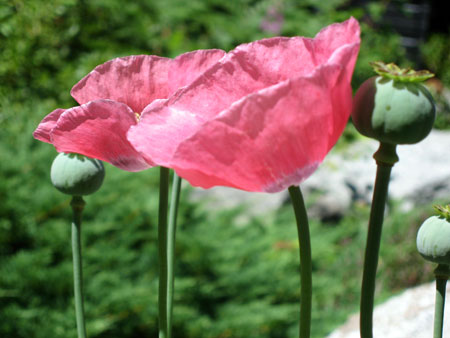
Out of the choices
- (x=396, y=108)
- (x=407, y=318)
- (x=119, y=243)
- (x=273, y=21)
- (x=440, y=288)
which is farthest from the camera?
(x=273, y=21)

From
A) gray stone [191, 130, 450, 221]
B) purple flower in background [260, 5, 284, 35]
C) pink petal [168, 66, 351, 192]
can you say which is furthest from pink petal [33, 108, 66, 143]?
purple flower in background [260, 5, 284, 35]

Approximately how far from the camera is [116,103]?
1.17 ft

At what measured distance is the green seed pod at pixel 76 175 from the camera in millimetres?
449

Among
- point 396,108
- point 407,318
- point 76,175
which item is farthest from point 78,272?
point 407,318

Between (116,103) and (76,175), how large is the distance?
113mm

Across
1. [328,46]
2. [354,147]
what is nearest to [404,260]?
[354,147]

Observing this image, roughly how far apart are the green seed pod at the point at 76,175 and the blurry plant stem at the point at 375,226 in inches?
9.0

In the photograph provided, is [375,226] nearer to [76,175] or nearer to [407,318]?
[76,175]

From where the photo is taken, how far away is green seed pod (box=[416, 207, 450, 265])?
383 mm

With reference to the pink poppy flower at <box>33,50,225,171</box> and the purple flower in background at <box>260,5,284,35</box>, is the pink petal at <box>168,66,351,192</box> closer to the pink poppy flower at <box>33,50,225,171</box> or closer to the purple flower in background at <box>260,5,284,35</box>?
the pink poppy flower at <box>33,50,225,171</box>

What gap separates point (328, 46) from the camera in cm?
34

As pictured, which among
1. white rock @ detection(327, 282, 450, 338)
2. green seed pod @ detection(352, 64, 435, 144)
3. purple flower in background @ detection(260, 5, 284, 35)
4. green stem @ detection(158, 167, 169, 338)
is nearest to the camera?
green seed pod @ detection(352, 64, 435, 144)

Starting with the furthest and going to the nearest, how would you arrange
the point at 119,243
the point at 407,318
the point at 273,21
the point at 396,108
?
the point at 273,21, the point at 119,243, the point at 407,318, the point at 396,108

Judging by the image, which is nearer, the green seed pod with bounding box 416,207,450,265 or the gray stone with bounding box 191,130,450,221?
the green seed pod with bounding box 416,207,450,265
